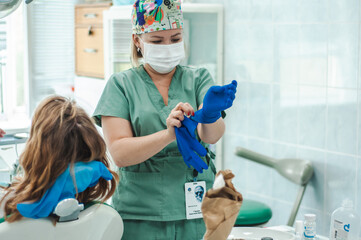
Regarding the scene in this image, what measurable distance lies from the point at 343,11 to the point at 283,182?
1.01 m

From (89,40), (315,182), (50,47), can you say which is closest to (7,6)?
(315,182)

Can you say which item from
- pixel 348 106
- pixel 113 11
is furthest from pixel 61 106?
pixel 113 11

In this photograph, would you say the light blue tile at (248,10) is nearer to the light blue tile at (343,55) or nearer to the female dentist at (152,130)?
the light blue tile at (343,55)

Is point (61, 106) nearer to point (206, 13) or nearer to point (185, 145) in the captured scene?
point (185, 145)

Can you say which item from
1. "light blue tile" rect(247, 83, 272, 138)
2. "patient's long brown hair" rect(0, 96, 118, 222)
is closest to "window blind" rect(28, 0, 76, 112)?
"light blue tile" rect(247, 83, 272, 138)

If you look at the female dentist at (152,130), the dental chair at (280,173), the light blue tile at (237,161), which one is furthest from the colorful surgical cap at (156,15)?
the light blue tile at (237,161)

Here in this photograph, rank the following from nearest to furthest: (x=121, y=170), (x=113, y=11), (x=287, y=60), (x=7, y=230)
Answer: (x=7, y=230), (x=121, y=170), (x=287, y=60), (x=113, y=11)

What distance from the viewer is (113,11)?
10.6 feet

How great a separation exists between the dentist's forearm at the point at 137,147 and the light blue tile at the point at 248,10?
1647 mm

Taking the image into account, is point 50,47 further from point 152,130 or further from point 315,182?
point 152,130

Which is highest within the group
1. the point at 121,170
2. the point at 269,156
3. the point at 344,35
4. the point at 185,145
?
the point at 344,35

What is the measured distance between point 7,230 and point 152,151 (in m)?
0.45

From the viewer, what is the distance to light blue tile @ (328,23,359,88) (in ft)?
8.17

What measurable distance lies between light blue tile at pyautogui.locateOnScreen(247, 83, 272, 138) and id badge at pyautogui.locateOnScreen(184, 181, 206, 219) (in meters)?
1.40
